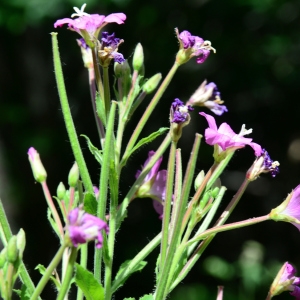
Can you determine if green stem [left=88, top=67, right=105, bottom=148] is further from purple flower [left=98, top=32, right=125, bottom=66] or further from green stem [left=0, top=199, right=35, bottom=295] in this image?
green stem [left=0, top=199, right=35, bottom=295]

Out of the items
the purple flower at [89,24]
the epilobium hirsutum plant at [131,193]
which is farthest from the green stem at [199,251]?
the purple flower at [89,24]

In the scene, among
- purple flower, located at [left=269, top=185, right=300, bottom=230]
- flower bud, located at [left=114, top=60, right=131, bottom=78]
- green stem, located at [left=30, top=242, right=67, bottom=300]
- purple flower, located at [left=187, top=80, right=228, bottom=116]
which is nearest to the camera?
green stem, located at [left=30, top=242, right=67, bottom=300]

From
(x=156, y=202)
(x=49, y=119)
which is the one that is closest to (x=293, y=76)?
(x=49, y=119)

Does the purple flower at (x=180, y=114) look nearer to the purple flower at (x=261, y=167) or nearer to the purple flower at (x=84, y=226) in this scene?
the purple flower at (x=261, y=167)

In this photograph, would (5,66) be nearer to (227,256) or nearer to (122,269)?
(227,256)

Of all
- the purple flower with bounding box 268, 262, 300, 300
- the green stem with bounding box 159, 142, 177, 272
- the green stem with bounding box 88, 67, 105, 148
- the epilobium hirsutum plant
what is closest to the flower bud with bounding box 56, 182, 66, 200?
the epilobium hirsutum plant

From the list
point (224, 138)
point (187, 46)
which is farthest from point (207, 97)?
point (224, 138)
